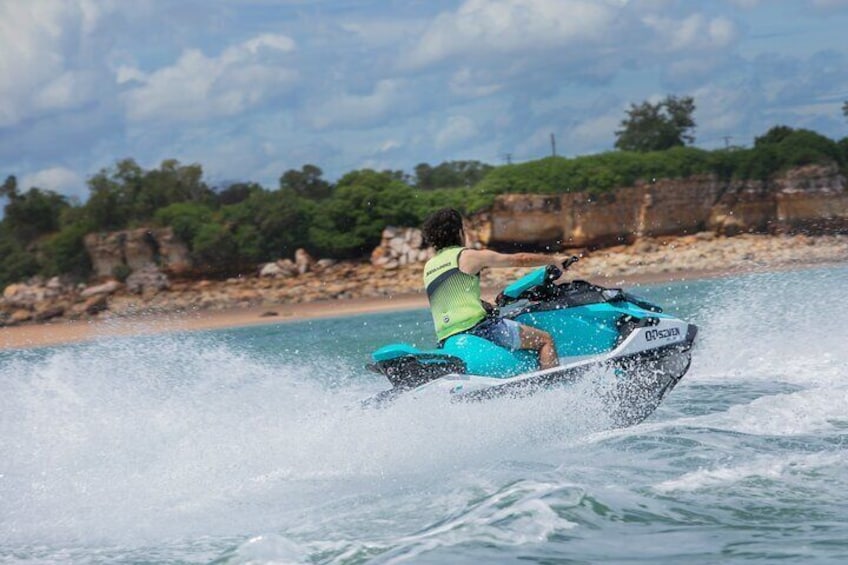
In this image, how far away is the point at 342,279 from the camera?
1426 inches

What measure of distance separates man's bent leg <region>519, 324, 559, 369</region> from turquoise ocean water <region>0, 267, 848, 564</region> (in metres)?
0.21

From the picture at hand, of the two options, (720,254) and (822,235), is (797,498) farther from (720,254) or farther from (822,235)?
(822,235)

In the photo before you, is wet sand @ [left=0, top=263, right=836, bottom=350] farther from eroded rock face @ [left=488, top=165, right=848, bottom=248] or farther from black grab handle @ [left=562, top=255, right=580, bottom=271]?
black grab handle @ [left=562, top=255, right=580, bottom=271]

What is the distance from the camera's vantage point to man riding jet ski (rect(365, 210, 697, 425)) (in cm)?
640

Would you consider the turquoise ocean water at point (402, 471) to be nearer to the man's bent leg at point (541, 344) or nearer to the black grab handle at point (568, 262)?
the man's bent leg at point (541, 344)

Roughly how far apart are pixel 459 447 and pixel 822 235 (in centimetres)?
3515

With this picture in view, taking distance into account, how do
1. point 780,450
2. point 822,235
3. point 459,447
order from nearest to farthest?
1. point 780,450
2. point 459,447
3. point 822,235

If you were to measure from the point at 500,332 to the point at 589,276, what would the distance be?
24744mm

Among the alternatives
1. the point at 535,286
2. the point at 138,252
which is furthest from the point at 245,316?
the point at 535,286

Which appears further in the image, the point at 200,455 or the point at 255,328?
the point at 255,328

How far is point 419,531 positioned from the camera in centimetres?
468

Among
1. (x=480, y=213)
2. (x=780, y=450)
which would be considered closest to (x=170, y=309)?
(x=480, y=213)

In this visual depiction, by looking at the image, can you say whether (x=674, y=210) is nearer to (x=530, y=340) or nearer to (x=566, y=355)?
(x=566, y=355)

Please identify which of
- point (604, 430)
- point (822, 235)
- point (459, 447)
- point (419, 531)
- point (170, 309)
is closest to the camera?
point (419, 531)
